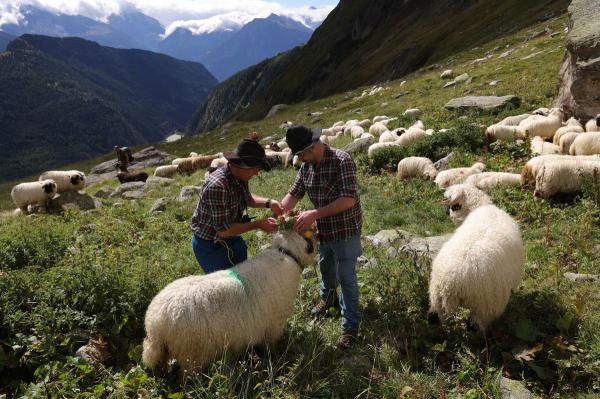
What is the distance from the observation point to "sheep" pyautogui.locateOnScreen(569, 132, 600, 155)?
10812 mm

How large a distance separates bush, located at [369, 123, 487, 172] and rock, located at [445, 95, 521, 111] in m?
3.79

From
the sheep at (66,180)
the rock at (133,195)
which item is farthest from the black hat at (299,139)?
the sheep at (66,180)

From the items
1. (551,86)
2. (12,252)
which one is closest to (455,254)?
(12,252)

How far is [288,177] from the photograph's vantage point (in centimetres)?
1622

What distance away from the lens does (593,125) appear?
12.2 meters

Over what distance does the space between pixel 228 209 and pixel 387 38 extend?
3523 inches

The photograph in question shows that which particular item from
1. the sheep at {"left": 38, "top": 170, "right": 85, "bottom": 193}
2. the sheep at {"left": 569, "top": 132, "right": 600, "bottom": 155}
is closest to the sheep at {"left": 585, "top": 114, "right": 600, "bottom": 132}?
the sheep at {"left": 569, "top": 132, "right": 600, "bottom": 155}

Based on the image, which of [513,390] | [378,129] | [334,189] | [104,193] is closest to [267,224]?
[334,189]

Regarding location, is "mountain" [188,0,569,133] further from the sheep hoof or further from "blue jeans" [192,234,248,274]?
"blue jeans" [192,234,248,274]

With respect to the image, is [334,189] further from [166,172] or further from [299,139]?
[166,172]

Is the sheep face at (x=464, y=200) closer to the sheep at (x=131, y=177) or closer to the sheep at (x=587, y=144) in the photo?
the sheep at (x=587, y=144)

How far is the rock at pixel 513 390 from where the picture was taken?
14.2ft

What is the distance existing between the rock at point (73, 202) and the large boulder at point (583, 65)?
708 inches

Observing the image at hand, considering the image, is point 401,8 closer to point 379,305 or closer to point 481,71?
point 481,71
